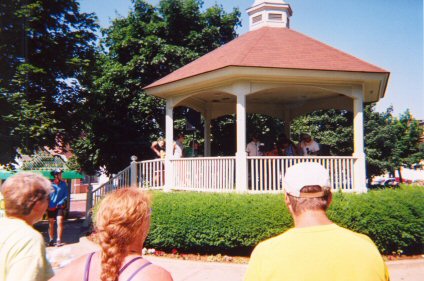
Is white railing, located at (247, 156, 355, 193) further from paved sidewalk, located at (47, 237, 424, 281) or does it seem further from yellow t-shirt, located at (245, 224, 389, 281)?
yellow t-shirt, located at (245, 224, 389, 281)

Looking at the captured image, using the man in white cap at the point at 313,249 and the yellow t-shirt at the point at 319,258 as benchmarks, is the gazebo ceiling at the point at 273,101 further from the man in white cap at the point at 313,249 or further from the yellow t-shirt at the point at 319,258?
the yellow t-shirt at the point at 319,258

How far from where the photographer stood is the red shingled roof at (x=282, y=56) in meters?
11.2

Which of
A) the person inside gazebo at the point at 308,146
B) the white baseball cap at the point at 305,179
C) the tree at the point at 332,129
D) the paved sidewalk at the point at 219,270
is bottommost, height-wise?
the paved sidewalk at the point at 219,270

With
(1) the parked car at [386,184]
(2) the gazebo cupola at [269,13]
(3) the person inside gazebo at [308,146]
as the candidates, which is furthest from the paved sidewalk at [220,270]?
(2) the gazebo cupola at [269,13]

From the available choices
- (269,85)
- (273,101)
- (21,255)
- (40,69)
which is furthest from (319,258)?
(273,101)

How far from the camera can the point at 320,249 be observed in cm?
205

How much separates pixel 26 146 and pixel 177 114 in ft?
32.8

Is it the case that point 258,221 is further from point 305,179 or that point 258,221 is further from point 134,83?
point 134,83

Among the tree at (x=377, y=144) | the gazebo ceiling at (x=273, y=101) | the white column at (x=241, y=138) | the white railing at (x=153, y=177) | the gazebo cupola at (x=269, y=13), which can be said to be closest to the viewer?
the white column at (x=241, y=138)

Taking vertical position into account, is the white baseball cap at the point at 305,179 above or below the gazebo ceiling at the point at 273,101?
below

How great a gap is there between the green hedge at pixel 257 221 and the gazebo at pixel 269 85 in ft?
4.39

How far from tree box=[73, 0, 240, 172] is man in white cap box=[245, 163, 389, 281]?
18.1m

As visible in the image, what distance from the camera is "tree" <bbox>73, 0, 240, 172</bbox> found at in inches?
789

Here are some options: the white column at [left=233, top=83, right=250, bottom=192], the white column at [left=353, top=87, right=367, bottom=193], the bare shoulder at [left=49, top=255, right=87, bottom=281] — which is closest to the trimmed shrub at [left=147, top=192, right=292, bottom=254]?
the white column at [left=233, top=83, right=250, bottom=192]
